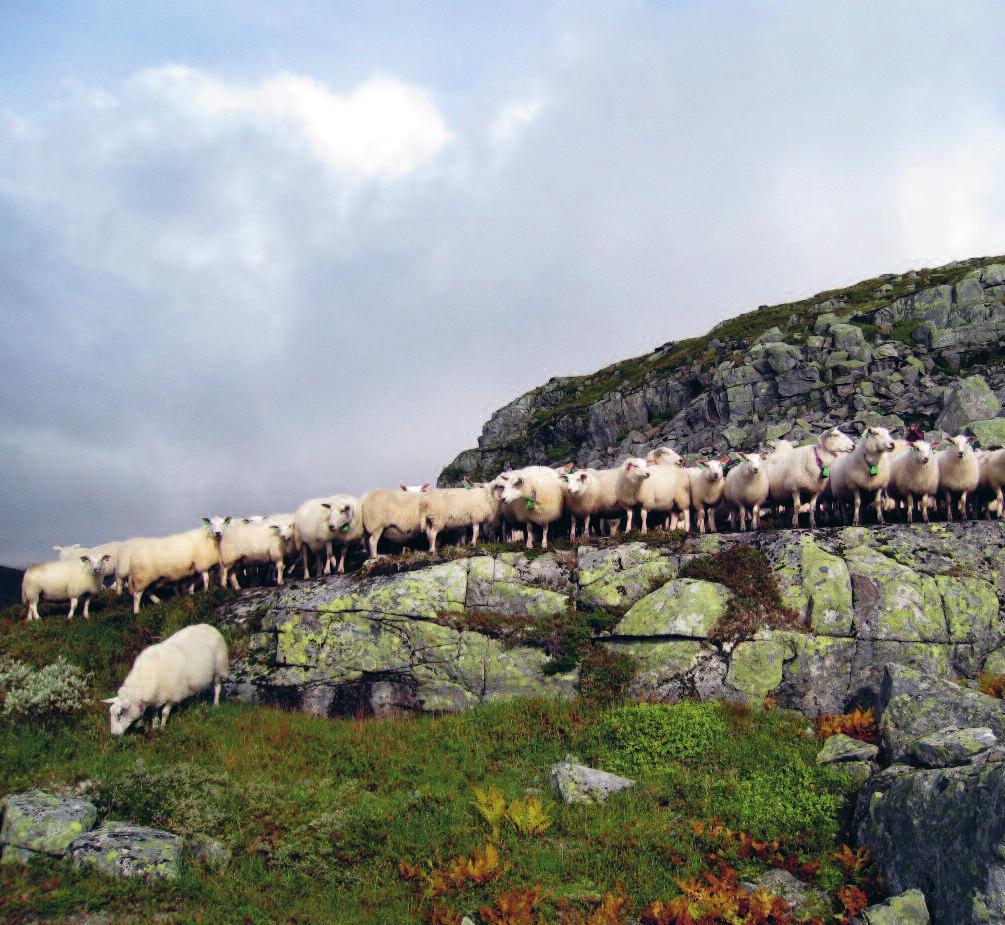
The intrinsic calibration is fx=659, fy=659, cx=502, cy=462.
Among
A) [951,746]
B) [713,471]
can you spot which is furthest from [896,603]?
[713,471]

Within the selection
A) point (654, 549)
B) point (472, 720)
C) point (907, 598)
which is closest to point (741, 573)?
point (654, 549)

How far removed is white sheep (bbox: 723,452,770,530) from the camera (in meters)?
20.5

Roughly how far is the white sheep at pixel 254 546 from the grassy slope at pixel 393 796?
7171mm

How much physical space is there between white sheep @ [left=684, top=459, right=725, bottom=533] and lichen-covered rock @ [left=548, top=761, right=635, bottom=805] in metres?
11.1

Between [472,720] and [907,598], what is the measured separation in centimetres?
1034

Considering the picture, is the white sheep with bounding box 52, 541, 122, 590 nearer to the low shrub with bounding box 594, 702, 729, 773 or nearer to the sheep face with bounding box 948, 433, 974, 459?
the low shrub with bounding box 594, 702, 729, 773

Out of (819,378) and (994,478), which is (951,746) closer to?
(994,478)

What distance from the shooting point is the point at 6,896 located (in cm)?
800

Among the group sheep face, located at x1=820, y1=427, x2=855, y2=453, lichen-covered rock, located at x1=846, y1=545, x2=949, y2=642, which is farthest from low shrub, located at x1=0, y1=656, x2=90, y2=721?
sheep face, located at x1=820, y1=427, x2=855, y2=453

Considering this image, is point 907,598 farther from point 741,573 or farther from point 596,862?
point 596,862

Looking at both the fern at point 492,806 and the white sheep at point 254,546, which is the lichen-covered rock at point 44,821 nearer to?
the fern at point 492,806

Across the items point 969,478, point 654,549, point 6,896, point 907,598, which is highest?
point 969,478

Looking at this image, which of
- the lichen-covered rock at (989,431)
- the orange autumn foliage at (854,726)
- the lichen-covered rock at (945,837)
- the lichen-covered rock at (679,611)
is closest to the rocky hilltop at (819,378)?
the lichen-covered rock at (989,431)

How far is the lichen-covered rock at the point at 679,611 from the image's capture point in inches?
611
